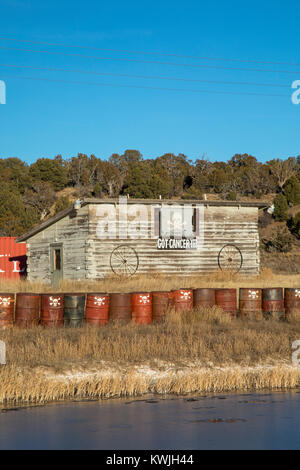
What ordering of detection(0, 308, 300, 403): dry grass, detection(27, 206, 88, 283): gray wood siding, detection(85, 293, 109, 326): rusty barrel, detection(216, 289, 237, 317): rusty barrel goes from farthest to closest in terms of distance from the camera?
1. detection(27, 206, 88, 283): gray wood siding
2. detection(216, 289, 237, 317): rusty barrel
3. detection(85, 293, 109, 326): rusty barrel
4. detection(0, 308, 300, 403): dry grass

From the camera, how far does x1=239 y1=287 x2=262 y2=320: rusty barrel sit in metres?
16.0

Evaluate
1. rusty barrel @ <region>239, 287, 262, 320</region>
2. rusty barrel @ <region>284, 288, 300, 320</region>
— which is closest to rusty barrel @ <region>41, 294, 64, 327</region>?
rusty barrel @ <region>239, 287, 262, 320</region>

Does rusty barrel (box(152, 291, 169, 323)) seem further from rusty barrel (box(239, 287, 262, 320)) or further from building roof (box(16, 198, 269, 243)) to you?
building roof (box(16, 198, 269, 243))

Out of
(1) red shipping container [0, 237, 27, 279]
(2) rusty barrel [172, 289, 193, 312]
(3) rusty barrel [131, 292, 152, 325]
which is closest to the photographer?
(3) rusty barrel [131, 292, 152, 325]

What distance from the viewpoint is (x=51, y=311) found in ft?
46.5

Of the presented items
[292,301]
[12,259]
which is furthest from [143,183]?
[292,301]

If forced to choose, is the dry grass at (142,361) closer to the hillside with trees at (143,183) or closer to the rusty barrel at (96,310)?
the rusty barrel at (96,310)

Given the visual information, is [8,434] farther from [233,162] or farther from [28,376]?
[233,162]

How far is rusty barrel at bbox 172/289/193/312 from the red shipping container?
2048 centimetres

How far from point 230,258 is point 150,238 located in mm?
3697

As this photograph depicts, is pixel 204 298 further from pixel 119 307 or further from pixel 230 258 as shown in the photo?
pixel 230 258

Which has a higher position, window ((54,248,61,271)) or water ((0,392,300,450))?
window ((54,248,61,271))

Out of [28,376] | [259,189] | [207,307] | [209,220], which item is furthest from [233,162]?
[28,376]
